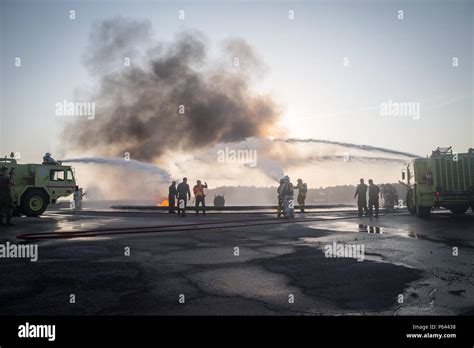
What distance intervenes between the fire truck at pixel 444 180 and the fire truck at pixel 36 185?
55.5 ft

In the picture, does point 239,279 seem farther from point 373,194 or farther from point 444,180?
point 373,194

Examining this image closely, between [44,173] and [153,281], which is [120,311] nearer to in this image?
[153,281]

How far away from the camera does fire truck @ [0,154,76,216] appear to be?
17062mm

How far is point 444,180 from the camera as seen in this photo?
1535 cm

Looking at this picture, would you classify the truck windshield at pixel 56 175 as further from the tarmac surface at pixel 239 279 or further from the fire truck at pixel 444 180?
the fire truck at pixel 444 180

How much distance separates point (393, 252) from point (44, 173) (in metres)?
16.7

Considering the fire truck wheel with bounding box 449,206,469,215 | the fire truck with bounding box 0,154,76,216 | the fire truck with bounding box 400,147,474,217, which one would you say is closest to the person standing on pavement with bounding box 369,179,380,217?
the fire truck with bounding box 400,147,474,217

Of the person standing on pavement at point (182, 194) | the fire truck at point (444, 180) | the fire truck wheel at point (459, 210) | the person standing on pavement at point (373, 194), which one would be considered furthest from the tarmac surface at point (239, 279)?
the fire truck wheel at point (459, 210)

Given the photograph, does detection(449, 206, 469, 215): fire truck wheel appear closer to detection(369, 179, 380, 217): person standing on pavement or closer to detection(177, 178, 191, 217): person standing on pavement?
detection(369, 179, 380, 217): person standing on pavement

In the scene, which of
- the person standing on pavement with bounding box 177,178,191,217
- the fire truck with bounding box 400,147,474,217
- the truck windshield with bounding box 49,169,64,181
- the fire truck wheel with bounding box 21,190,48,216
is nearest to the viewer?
the fire truck with bounding box 400,147,474,217

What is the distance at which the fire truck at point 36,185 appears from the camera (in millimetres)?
17062

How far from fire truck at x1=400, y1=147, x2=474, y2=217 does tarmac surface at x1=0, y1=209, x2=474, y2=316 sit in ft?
25.2

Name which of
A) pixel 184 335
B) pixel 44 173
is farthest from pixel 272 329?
pixel 44 173

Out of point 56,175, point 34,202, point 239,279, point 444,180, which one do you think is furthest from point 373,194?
point 34,202
